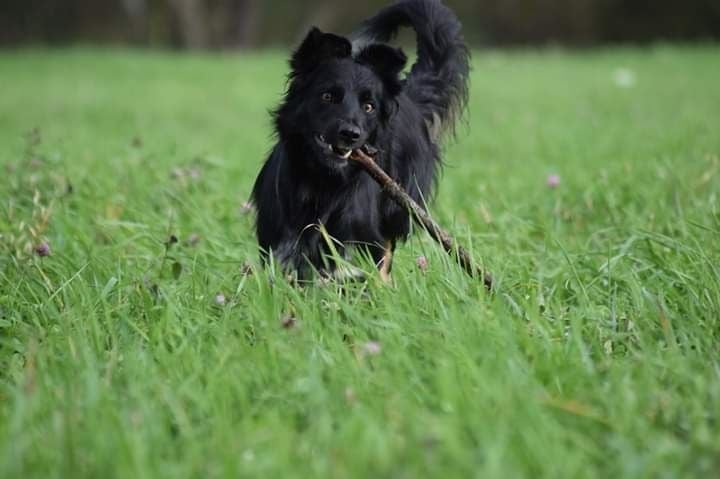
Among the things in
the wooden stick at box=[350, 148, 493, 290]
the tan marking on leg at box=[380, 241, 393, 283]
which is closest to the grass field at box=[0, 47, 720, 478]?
the wooden stick at box=[350, 148, 493, 290]

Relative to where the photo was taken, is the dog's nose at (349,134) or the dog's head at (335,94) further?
the dog's head at (335,94)

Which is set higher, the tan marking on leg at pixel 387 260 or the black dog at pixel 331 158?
the black dog at pixel 331 158

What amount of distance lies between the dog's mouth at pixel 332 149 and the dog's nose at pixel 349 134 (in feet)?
0.12

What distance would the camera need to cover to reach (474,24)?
86.1ft

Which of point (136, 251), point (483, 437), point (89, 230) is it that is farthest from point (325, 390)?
point (89, 230)

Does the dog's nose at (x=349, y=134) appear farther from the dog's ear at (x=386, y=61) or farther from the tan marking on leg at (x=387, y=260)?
the tan marking on leg at (x=387, y=260)

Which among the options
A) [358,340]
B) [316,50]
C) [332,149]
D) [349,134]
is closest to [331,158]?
[332,149]

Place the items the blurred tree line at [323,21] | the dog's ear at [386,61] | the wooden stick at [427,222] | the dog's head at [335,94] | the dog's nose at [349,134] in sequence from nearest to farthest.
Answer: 1. the wooden stick at [427,222]
2. the dog's nose at [349,134]
3. the dog's head at [335,94]
4. the dog's ear at [386,61]
5. the blurred tree line at [323,21]

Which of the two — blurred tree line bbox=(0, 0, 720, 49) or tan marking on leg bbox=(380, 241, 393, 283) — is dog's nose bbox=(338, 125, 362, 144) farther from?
blurred tree line bbox=(0, 0, 720, 49)

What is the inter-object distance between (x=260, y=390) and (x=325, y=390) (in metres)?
0.20

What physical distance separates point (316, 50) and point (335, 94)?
0.61ft

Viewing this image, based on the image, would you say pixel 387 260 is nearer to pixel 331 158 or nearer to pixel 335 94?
pixel 331 158

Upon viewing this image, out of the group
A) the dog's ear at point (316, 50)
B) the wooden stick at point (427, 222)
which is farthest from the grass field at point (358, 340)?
the dog's ear at point (316, 50)

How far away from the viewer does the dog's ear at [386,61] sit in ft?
11.0
